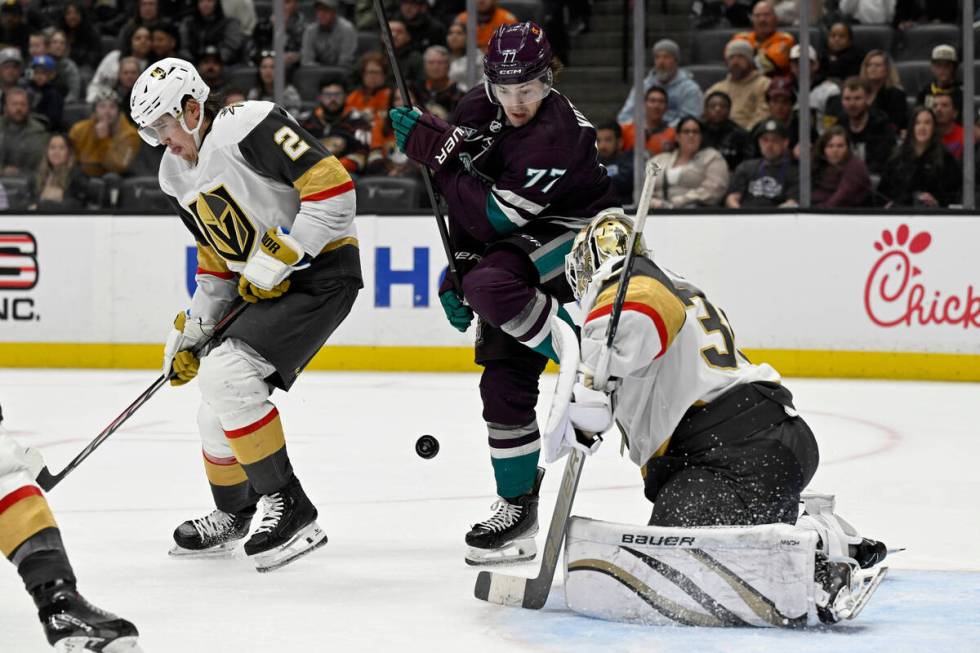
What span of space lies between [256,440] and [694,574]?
42.5 inches

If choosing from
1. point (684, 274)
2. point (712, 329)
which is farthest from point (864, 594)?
point (684, 274)

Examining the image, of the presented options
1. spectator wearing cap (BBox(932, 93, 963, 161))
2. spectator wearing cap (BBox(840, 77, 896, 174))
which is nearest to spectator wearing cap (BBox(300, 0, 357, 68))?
spectator wearing cap (BBox(840, 77, 896, 174))

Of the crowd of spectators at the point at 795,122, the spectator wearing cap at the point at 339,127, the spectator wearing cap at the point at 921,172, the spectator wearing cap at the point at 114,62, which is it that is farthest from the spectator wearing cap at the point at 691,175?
the spectator wearing cap at the point at 114,62

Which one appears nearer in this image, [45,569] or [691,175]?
[45,569]

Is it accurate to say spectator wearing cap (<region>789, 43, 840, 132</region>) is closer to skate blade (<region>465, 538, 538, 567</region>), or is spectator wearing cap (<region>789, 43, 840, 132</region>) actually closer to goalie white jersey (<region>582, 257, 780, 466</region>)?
skate blade (<region>465, 538, 538, 567</region>)

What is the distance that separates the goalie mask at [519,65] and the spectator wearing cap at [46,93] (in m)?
5.28

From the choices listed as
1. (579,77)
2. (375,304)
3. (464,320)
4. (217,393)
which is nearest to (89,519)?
(217,393)

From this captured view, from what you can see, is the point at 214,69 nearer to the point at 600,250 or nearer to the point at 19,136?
the point at 19,136

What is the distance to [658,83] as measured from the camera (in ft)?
24.8

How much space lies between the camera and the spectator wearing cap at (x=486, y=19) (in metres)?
7.84

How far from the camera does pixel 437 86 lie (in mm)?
7859

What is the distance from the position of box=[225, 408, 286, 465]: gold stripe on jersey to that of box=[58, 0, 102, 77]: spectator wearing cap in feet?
19.0

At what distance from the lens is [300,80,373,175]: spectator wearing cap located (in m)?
7.89

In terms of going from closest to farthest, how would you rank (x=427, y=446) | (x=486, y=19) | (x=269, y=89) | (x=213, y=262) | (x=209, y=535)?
1. (x=209, y=535)
2. (x=213, y=262)
3. (x=427, y=446)
4. (x=486, y=19)
5. (x=269, y=89)
